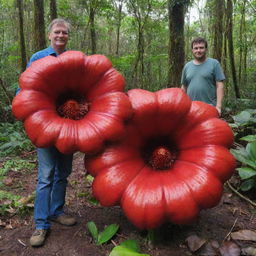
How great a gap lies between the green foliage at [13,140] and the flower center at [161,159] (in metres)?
3.79

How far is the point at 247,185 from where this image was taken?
370 cm

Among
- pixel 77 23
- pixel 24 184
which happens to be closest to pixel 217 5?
pixel 77 23

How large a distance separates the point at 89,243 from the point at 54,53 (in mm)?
1791

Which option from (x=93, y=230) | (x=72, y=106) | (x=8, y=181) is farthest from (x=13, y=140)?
(x=72, y=106)

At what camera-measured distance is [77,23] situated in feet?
46.3

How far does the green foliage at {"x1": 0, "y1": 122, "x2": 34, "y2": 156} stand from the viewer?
5785 mm

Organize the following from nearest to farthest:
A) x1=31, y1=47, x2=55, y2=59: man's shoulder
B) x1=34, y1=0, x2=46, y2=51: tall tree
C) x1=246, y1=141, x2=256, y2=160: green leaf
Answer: x1=31, y1=47, x2=55, y2=59: man's shoulder
x1=246, y1=141, x2=256, y2=160: green leaf
x1=34, y1=0, x2=46, y2=51: tall tree

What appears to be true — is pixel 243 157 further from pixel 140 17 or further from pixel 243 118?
pixel 140 17

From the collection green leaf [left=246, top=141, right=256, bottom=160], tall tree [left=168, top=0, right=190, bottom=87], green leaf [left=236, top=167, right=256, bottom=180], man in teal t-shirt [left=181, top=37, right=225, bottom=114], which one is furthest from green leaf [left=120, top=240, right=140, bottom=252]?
tall tree [left=168, top=0, right=190, bottom=87]

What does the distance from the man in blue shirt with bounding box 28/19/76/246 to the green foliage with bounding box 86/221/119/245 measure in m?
0.32

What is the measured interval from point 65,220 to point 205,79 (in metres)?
2.55

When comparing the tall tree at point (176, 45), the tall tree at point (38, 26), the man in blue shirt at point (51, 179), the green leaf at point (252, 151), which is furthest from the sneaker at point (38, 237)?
the tall tree at point (38, 26)

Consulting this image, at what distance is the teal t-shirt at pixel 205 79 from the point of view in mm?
4297

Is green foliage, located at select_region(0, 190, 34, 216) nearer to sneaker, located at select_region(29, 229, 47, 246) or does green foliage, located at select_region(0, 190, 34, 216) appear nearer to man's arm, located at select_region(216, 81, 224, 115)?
sneaker, located at select_region(29, 229, 47, 246)
